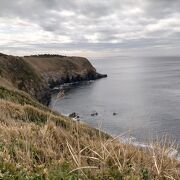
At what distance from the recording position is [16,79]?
8556 centimetres

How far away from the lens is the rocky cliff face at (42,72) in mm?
86256

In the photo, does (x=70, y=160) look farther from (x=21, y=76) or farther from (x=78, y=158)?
(x=21, y=76)

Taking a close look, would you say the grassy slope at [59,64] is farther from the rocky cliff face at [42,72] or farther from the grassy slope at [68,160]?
the grassy slope at [68,160]

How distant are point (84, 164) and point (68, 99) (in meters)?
86.7

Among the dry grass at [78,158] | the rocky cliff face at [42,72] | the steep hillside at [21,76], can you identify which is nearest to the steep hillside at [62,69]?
the rocky cliff face at [42,72]

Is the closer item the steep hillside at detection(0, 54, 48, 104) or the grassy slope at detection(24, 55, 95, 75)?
the steep hillside at detection(0, 54, 48, 104)

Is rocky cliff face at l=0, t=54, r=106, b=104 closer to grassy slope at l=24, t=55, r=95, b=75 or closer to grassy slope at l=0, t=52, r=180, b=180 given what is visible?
grassy slope at l=24, t=55, r=95, b=75

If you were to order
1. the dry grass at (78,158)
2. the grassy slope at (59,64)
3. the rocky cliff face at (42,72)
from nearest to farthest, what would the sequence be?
the dry grass at (78,158)
the rocky cliff face at (42,72)
the grassy slope at (59,64)

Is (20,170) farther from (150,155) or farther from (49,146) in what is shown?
(150,155)

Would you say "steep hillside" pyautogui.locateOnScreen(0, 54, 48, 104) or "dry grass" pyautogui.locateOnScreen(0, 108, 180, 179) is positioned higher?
"dry grass" pyautogui.locateOnScreen(0, 108, 180, 179)

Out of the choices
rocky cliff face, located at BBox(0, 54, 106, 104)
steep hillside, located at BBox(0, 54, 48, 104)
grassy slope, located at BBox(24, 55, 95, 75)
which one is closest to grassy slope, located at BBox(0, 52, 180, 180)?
rocky cliff face, located at BBox(0, 54, 106, 104)

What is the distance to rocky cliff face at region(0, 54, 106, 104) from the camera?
86.3m

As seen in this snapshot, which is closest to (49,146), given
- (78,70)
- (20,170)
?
(20,170)

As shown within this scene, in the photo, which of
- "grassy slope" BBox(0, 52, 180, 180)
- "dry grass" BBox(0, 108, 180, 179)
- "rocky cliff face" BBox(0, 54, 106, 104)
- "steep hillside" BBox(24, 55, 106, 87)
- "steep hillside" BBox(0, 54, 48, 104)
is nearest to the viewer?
"grassy slope" BBox(0, 52, 180, 180)
